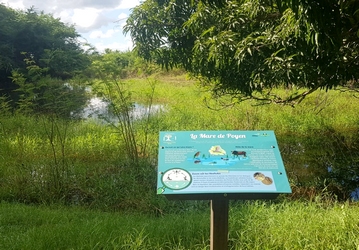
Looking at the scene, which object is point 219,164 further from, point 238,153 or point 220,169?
point 238,153

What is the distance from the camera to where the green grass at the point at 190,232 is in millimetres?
2670

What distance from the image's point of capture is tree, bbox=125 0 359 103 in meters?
2.47

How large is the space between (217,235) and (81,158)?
4.20 meters

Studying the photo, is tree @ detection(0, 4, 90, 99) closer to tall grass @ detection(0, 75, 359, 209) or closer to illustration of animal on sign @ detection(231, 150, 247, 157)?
tall grass @ detection(0, 75, 359, 209)

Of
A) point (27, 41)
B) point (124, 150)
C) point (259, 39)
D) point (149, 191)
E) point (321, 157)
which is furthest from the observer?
point (27, 41)

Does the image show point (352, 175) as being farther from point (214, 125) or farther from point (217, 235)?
point (217, 235)

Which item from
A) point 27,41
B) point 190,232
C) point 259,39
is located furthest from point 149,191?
point 27,41

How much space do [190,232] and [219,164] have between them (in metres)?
1.01

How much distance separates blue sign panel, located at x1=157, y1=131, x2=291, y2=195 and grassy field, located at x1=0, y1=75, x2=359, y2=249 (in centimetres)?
78

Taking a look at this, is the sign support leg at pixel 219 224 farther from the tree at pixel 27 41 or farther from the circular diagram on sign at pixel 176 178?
the tree at pixel 27 41

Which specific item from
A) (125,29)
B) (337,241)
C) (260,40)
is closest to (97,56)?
(125,29)

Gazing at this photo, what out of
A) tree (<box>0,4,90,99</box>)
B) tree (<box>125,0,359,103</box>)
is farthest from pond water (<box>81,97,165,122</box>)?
tree (<box>0,4,90,99</box>)

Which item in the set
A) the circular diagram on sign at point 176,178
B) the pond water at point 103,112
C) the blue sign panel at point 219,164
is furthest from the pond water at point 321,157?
the circular diagram on sign at point 176,178

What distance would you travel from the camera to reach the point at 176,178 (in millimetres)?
2043
